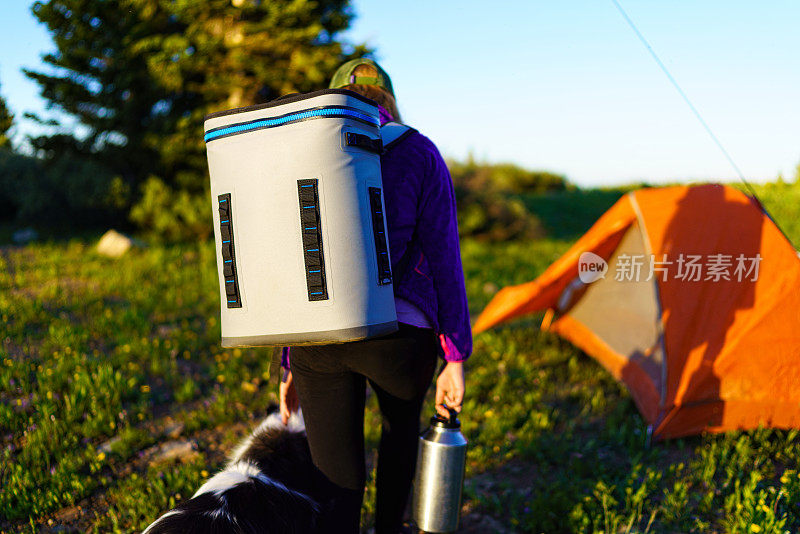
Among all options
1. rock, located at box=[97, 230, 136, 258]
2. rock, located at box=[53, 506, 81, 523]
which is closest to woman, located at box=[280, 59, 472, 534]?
rock, located at box=[53, 506, 81, 523]

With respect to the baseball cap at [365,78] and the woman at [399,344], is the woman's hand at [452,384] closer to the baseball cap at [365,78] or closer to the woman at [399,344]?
the woman at [399,344]

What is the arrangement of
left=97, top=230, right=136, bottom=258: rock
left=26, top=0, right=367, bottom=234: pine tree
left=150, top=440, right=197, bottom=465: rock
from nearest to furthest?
left=150, top=440, right=197, bottom=465: rock → left=97, top=230, right=136, bottom=258: rock → left=26, top=0, right=367, bottom=234: pine tree

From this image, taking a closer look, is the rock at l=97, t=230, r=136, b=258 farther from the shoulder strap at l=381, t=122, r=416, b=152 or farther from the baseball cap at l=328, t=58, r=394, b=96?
the shoulder strap at l=381, t=122, r=416, b=152

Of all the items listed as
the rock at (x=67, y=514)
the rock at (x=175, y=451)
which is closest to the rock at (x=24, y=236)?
the rock at (x=175, y=451)

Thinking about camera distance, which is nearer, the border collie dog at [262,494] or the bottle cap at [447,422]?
the border collie dog at [262,494]

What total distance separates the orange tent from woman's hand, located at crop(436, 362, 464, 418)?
2353 millimetres

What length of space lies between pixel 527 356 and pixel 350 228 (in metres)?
4.18

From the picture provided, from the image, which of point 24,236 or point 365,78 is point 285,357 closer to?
point 365,78

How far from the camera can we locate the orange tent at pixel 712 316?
3785 mm

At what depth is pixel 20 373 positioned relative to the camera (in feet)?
13.8

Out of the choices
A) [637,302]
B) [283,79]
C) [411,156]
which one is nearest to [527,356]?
[637,302]

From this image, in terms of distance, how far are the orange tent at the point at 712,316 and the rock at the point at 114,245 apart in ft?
22.4

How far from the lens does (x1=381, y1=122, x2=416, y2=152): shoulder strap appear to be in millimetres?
1847

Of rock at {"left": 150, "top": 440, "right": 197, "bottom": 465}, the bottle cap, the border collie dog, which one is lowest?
rock at {"left": 150, "top": 440, "right": 197, "bottom": 465}
